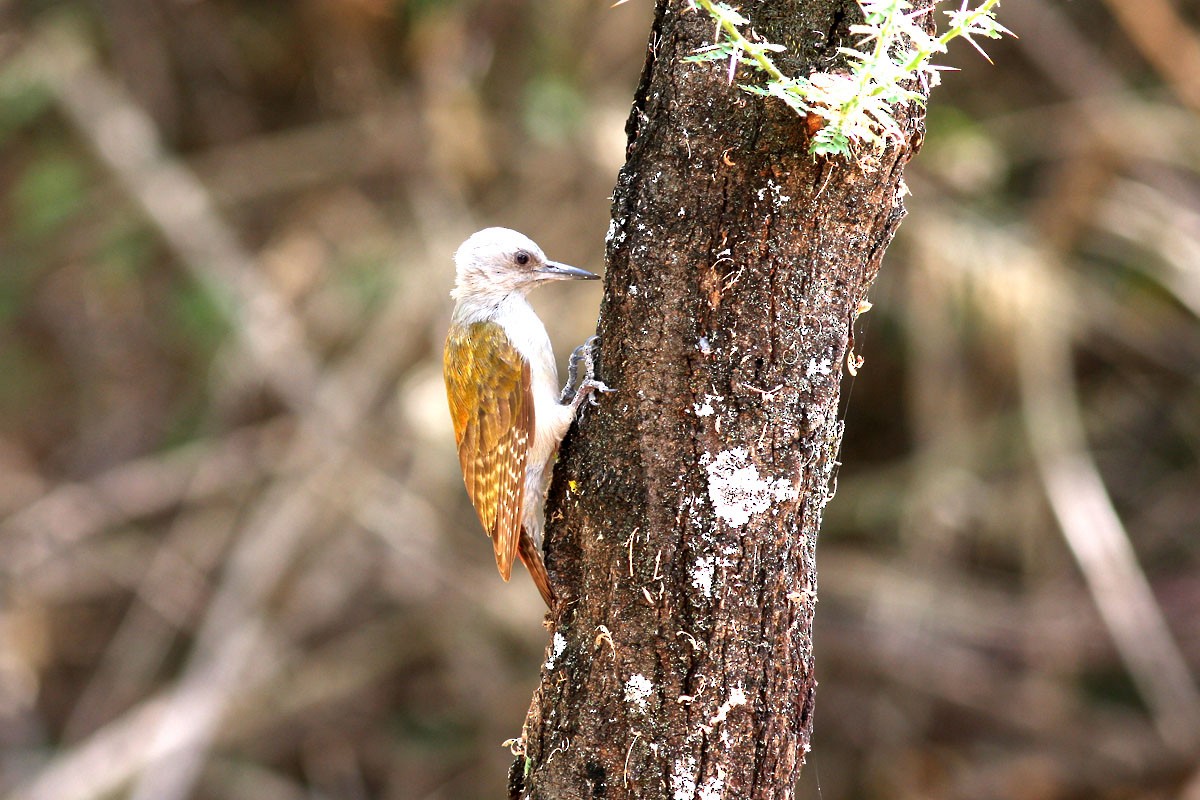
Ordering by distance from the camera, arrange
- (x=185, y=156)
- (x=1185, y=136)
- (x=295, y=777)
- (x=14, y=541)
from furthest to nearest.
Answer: (x=295, y=777), (x=185, y=156), (x=14, y=541), (x=1185, y=136)

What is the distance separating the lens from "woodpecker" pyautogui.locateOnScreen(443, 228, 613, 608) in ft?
11.2

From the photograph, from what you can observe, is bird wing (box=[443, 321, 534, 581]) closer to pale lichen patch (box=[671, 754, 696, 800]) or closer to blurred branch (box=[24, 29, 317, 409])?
pale lichen patch (box=[671, 754, 696, 800])

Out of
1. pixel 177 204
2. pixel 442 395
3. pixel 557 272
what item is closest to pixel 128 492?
pixel 177 204

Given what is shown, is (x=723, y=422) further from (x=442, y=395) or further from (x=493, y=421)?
(x=442, y=395)

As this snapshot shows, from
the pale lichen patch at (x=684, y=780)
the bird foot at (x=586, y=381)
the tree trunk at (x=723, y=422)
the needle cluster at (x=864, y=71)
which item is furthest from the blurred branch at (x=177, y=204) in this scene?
the needle cluster at (x=864, y=71)

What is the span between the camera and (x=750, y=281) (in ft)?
7.18

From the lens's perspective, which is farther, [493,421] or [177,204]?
[177,204]

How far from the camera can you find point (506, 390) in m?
3.59

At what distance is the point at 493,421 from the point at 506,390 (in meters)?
0.10

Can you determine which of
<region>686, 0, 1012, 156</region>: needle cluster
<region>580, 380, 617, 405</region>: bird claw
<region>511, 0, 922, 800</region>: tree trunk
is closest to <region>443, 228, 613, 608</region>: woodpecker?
<region>580, 380, 617, 405</region>: bird claw

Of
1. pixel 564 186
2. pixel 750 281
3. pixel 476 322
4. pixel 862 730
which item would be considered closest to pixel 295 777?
pixel 862 730

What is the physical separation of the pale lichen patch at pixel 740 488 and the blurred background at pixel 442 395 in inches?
170

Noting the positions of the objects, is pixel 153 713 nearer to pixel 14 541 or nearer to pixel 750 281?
pixel 14 541

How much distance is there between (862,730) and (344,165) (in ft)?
15.4
